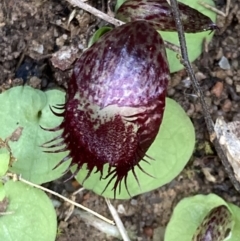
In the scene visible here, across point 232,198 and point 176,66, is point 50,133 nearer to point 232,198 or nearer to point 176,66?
point 176,66

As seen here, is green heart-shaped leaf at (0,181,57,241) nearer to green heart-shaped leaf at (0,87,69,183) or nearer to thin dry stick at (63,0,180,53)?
green heart-shaped leaf at (0,87,69,183)

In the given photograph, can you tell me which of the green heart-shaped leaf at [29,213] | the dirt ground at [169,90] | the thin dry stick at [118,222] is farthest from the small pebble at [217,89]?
the green heart-shaped leaf at [29,213]

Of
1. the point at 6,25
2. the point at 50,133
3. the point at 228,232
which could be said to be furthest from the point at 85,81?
the point at 228,232

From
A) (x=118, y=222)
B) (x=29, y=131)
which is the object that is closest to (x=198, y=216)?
(x=118, y=222)

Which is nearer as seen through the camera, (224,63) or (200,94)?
(200,94)

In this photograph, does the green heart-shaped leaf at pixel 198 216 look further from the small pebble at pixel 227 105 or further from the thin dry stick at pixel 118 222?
the small pebble at pixel 227 105

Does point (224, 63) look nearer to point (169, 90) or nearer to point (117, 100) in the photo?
point (169, 90)

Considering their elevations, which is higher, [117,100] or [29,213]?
[117,100]
